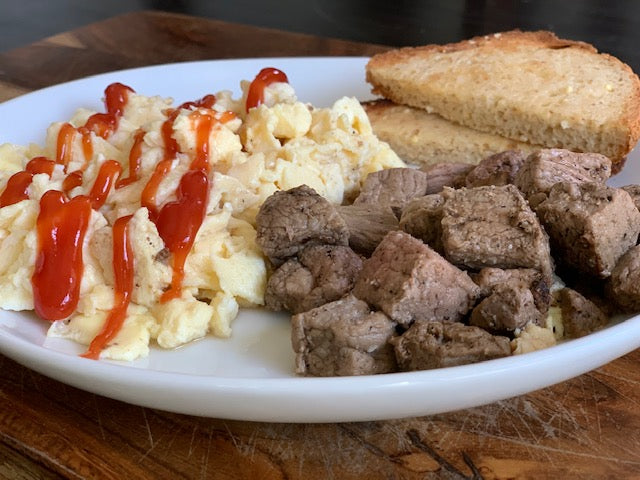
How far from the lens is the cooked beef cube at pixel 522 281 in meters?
2.10

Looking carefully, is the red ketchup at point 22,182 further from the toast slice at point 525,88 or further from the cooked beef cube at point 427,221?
the toast slice at point 525,88

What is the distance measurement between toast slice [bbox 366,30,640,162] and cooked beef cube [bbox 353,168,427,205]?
0.76 m

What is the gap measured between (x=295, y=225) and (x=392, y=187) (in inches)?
21.8

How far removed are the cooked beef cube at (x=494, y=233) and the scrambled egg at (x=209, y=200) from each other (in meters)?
0.67

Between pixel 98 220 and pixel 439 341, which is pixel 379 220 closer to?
pixel 439 341

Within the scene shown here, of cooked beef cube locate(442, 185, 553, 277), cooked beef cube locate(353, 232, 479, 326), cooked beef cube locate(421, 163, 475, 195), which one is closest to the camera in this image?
cooked beef cube locate(353, 232, 479, 326)

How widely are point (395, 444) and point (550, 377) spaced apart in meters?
0.47

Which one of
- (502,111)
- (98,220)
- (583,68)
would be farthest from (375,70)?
(98,220)

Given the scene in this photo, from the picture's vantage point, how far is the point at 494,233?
2180 mm

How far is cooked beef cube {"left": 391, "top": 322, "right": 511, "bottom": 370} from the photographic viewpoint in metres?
1.90

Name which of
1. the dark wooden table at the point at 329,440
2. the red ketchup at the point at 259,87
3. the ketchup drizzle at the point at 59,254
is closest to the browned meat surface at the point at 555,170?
the dark wooden table at the point at 329,440

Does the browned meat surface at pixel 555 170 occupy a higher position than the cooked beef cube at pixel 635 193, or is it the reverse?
the browned meat surface at pixel 555 170

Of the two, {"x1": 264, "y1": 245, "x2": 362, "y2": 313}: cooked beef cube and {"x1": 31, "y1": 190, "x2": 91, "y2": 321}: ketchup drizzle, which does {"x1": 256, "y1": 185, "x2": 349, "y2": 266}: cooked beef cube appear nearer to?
{"x1": 264, "y1": 245, "x2": 362, "y2": 313}: cooked beef cube

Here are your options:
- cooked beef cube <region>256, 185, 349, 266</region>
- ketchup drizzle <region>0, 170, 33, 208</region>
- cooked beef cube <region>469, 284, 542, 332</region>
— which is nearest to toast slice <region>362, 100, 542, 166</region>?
cooked beef cube <region>256, 185, 349, 266</region>
